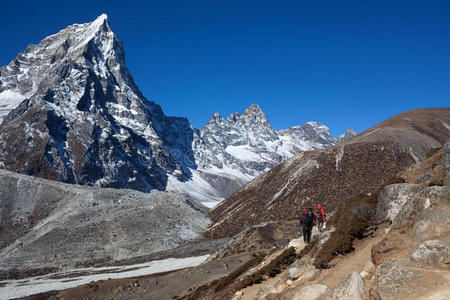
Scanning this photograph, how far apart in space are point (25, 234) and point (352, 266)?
93474 mm

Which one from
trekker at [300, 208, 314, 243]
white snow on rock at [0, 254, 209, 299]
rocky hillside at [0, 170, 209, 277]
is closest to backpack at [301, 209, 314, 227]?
trekker at [300, 208, 314, 243]

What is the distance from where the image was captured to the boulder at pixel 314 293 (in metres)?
10.6

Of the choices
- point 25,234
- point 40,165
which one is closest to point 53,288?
point 25,234

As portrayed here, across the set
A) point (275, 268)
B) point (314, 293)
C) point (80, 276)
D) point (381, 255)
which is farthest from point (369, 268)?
point (80, 276)

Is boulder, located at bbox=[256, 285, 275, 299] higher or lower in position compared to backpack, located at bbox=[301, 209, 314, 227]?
lower

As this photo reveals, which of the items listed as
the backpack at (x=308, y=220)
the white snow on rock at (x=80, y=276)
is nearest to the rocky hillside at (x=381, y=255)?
the backpack at (x=308, y=220)

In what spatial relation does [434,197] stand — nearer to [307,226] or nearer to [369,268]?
[369,268]

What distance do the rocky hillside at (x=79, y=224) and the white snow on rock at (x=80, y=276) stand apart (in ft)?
26.4

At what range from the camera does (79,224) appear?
8275cm

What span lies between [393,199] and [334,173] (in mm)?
71384

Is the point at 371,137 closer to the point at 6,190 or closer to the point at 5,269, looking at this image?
the point at 5,269

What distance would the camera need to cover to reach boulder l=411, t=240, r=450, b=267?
8.67 meters

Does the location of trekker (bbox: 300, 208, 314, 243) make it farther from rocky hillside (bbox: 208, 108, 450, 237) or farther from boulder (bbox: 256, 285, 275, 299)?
rocky hillside (bbox: 208, 108, 450, 237)

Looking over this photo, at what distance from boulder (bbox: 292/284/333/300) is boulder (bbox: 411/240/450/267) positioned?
2856 mm
